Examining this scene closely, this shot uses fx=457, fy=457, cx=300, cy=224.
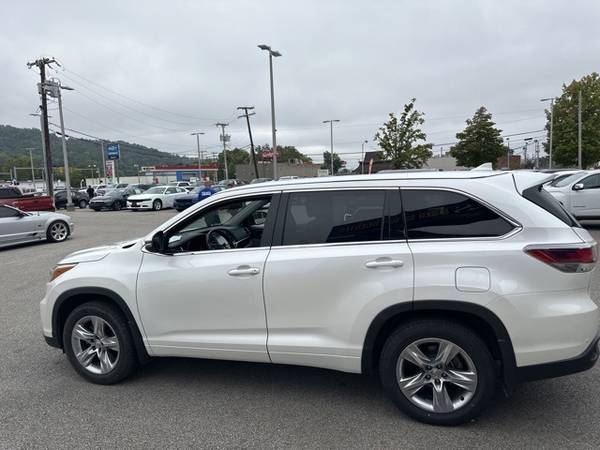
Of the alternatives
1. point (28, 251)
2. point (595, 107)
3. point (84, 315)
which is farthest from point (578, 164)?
point (84, 315)

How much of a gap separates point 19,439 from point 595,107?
44.7m

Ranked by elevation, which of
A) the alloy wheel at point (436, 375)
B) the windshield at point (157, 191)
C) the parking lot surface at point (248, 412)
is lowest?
the parking lot surface at point (248, 412)

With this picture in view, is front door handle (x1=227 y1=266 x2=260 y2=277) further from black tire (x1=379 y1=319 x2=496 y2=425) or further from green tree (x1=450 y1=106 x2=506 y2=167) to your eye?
green tree (x1=450 y1=106 x2=506 y2=167)

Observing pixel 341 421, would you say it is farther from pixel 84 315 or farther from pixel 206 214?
pixel 84 315

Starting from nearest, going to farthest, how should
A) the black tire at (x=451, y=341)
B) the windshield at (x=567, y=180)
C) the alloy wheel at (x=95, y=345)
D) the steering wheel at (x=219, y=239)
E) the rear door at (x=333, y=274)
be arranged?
the black tire at (x=451, y=341) → the rear door at (x=333, y=274) → the alloy wheel at (x=95, y=345) → the steering wheel at (x=219, y=239) → the windshield at (x=567, y=180)

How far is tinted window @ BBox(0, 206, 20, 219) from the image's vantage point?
1223 cm

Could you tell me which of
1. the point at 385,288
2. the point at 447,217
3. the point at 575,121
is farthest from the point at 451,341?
the point at 575,121

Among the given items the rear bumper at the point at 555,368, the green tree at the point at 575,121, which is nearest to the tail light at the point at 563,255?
the rear bumper at the point at 555,368

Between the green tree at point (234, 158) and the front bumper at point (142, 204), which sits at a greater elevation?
the green tree at point (234, 158)

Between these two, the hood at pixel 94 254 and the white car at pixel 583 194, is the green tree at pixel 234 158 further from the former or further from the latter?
the hood at pixel 94 254

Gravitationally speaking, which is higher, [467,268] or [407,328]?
[467,268]

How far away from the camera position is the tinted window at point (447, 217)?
121 inches

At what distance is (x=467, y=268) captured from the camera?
2980 mm

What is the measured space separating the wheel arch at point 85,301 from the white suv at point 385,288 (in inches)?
0.6
